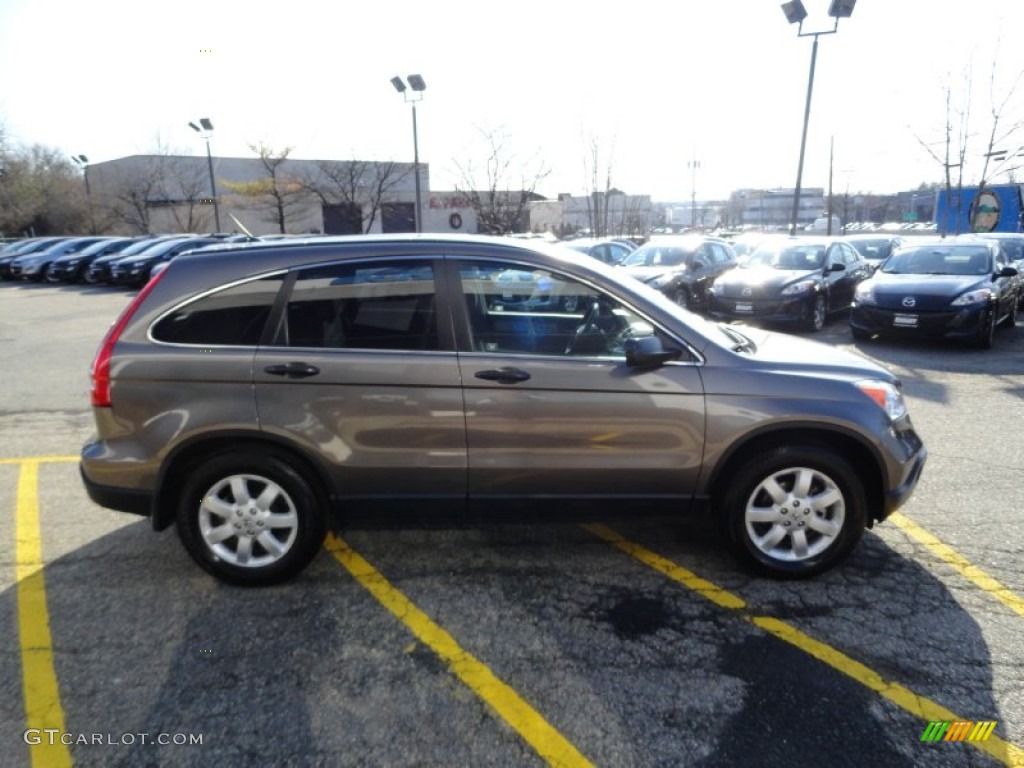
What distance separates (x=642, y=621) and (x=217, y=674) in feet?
6.19

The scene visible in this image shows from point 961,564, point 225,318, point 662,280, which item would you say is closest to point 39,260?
point 662,280

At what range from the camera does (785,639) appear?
2979mm

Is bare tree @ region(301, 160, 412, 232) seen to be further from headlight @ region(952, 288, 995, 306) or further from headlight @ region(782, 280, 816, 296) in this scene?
headlight @ region(952, 288, 995, 306)

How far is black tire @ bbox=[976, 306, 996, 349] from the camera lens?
9.48 m

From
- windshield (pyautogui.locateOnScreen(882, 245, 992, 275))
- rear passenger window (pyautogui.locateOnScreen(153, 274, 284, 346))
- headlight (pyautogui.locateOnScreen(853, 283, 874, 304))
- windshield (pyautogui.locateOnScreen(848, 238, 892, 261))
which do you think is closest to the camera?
rear passenger window (pyautogui.locateOnScreen(153, 274, 284, 346))

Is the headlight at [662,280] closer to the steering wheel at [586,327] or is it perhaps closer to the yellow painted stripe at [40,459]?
the steering wheel at [586,327]

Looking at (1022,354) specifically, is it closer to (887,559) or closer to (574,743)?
(887,559)

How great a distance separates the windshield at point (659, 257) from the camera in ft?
45.4

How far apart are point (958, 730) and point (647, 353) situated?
6.18 ft

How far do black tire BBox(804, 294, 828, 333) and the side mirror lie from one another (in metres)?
9.45

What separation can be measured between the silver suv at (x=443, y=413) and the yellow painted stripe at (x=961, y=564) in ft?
2.00

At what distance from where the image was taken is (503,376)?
3.25 metres

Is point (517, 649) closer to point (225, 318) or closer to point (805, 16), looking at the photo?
point (225, 318)

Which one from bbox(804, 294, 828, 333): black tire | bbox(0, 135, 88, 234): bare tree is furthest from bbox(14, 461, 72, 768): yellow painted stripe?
bbox(0, 135, 88, 234): bare tree
